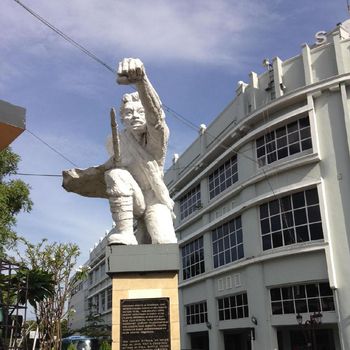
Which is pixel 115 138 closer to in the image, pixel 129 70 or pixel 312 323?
pixel 129 70

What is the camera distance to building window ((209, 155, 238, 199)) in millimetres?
26864

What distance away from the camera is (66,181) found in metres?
6.59

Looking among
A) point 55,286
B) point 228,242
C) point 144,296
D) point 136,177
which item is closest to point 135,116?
point 136,177

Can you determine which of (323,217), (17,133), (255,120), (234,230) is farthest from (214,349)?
(17,133)

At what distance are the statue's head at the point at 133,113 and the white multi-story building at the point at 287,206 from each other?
52.3 feet

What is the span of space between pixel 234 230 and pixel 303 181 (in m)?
5.84

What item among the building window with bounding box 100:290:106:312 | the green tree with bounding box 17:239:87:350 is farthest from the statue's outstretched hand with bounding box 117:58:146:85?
the building window with bounding box 100:290:106:312

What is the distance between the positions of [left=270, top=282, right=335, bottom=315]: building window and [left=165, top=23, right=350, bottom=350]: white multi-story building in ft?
0.14

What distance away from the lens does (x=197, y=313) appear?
1200 inches

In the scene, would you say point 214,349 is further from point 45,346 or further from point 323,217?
point 45,346

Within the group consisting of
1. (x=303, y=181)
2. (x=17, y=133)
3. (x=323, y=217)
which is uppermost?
(x=303, y=181)

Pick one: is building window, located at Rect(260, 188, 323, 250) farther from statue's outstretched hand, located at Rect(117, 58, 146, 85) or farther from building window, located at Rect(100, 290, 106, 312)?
building window, located at Rect(100, 290, 106, 312)

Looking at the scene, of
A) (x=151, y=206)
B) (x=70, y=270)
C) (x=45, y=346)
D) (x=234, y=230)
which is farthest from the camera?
(x=234, y=230)

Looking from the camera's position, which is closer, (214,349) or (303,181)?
(303,181)
